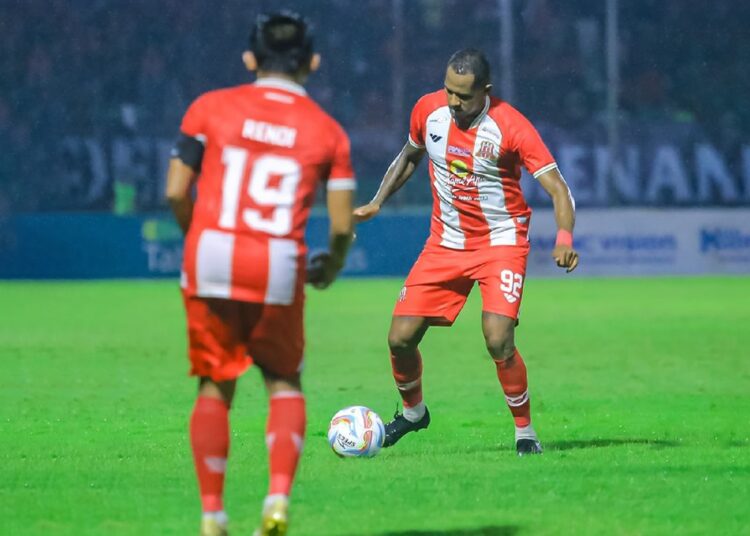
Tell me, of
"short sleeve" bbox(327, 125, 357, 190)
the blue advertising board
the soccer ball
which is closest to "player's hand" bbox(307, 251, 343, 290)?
"short sleeve" bbox(327, 125, 357, 190)

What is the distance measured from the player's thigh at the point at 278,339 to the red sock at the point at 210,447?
0.66 feet

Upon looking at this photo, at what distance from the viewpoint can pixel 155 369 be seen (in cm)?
1172

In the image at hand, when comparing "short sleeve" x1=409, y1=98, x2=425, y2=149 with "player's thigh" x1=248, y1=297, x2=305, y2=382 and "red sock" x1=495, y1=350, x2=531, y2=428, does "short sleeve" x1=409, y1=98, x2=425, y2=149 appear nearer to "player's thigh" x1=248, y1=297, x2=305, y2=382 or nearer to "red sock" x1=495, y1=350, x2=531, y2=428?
"red sock" x1=495, y1=350, x2=531, y2=428

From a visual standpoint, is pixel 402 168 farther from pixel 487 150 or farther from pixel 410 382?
pixel 410 382

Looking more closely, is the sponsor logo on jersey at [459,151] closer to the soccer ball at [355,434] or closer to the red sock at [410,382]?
the red sock at [410,382]

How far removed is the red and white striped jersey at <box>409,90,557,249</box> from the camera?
745 centimetres

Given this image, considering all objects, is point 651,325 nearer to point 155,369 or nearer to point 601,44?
point 155,369

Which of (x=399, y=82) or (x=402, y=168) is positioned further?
(x=399, y=82)

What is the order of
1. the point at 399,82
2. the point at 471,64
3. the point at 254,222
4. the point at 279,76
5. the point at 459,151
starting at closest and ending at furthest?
the point at 254,222, the point at 279,76, the point at 471,64, the point at 459,151, the point at 399,82

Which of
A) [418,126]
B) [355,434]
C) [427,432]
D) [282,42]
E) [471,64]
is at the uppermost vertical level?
[282,42]

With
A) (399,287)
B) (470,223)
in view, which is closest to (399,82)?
(399,287)

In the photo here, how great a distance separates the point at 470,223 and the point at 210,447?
3.10 m

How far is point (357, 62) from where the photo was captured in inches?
997

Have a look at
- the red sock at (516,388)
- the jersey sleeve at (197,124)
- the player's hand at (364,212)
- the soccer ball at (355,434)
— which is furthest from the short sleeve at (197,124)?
the red sock at (516,388)
